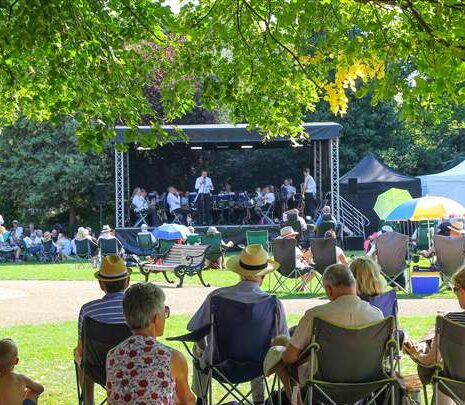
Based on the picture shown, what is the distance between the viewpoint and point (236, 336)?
16.1ft

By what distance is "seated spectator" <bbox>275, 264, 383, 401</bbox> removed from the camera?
13.9 ft

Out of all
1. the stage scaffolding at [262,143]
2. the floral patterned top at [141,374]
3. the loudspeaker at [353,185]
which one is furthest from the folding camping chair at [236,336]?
the loudspeaker at [353,185]

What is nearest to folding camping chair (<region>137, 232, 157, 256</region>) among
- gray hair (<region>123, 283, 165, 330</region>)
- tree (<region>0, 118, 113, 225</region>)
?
tree (<region>0, 118, 113, 225</region>)

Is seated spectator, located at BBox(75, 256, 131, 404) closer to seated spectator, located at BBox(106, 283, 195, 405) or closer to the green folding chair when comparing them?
seated spectator, located at BBox(106, 283, 195, 405)

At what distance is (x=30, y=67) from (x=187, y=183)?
2276 centimetres

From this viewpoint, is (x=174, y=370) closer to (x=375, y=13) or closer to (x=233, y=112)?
(x=375, y=13)

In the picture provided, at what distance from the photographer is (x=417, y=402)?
184 inches

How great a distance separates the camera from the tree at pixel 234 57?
5.54 metres

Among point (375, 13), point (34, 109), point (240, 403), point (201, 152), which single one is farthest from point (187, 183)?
point (240, 403)

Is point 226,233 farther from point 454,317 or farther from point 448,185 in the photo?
point 454,317

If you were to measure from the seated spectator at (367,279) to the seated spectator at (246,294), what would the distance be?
21.9 inches

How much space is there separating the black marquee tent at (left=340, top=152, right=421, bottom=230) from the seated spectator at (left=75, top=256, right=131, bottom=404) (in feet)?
69.9

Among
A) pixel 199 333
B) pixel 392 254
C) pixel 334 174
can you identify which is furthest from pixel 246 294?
pixel 334 174

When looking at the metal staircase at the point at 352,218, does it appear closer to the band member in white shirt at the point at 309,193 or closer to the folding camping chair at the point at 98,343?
the band member in white shirt at the point at 309,193
